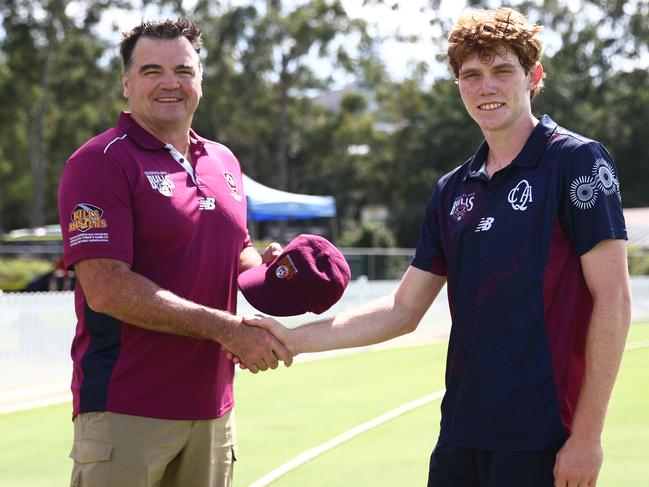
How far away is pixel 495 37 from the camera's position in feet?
11.9

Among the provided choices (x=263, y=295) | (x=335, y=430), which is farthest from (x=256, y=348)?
(x=335, y=430)

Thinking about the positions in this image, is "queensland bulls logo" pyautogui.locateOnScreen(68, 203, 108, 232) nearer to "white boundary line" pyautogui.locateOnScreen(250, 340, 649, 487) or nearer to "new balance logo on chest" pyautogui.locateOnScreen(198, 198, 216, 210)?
"new balance logo on chest" pyautogui.locateOnScreen(198, 198, 216, 210)

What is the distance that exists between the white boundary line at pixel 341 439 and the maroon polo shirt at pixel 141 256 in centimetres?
359

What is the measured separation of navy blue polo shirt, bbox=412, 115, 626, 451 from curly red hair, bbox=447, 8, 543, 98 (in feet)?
0.94

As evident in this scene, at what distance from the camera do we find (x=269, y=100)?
2247 inches

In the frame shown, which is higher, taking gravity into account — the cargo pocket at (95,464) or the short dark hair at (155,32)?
the short dark hair at (155,32)

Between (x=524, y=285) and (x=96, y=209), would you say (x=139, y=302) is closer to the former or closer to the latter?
(x=96, y=209)

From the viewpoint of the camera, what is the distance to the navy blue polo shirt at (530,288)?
3430 millimetres

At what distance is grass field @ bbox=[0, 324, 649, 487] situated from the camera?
311 inches

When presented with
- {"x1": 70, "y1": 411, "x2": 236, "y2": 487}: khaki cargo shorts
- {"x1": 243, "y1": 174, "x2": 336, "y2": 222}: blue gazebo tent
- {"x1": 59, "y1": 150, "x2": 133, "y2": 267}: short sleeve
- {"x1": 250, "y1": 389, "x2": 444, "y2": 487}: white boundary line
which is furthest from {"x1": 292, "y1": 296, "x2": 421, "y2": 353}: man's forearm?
{"x1": 243, "y1": 174, "x2": 336, "y2": 222}: blue gazebo tent

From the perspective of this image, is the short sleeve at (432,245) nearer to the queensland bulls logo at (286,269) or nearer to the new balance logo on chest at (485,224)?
the new balance logo on chest at (485,224)

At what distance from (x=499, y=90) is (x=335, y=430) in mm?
6604

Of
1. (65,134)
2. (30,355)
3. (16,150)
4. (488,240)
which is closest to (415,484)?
(488,240)

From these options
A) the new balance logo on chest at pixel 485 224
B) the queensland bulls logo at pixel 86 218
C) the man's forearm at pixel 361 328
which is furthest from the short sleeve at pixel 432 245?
the queensland bulls logo at pixel 86 218
